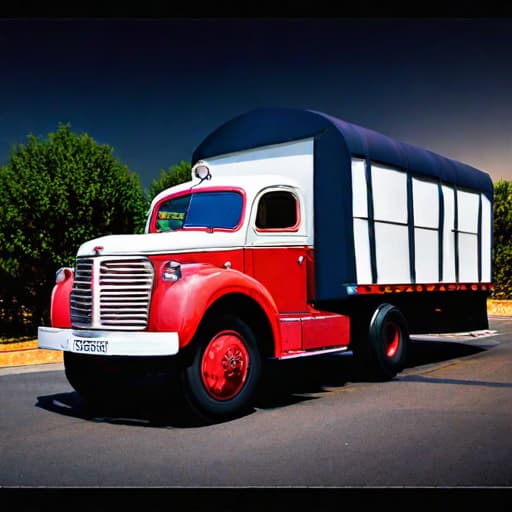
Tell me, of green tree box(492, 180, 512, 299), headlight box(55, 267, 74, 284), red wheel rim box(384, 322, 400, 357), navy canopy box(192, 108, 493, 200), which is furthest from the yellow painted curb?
headlight box(55, 267, 74, 284)

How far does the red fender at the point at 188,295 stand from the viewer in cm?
653

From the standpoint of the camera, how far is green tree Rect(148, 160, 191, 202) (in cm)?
1791

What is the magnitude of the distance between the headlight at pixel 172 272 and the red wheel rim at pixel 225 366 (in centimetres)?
73

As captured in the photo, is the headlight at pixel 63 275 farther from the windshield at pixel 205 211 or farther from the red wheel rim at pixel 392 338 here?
the red wheel rim at pixel 392 338

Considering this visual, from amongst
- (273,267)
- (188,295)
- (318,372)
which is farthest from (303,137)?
(318,372)

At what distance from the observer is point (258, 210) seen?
27.1 ft

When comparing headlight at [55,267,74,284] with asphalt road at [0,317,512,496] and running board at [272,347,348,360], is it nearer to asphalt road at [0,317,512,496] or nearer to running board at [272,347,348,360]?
asphalt road at [0,317,512,496]

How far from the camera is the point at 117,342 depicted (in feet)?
21.8

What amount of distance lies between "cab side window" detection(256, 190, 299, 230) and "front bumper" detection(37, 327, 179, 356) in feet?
7.27

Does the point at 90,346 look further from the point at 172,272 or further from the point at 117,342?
the point at 172,272

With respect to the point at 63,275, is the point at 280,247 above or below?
above

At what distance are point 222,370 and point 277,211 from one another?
234cm

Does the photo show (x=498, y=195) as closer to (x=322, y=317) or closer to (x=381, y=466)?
(x=322, y=317)

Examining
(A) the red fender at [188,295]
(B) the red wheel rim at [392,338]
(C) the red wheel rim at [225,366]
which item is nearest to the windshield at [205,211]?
(A) the red fender at [188,295]
